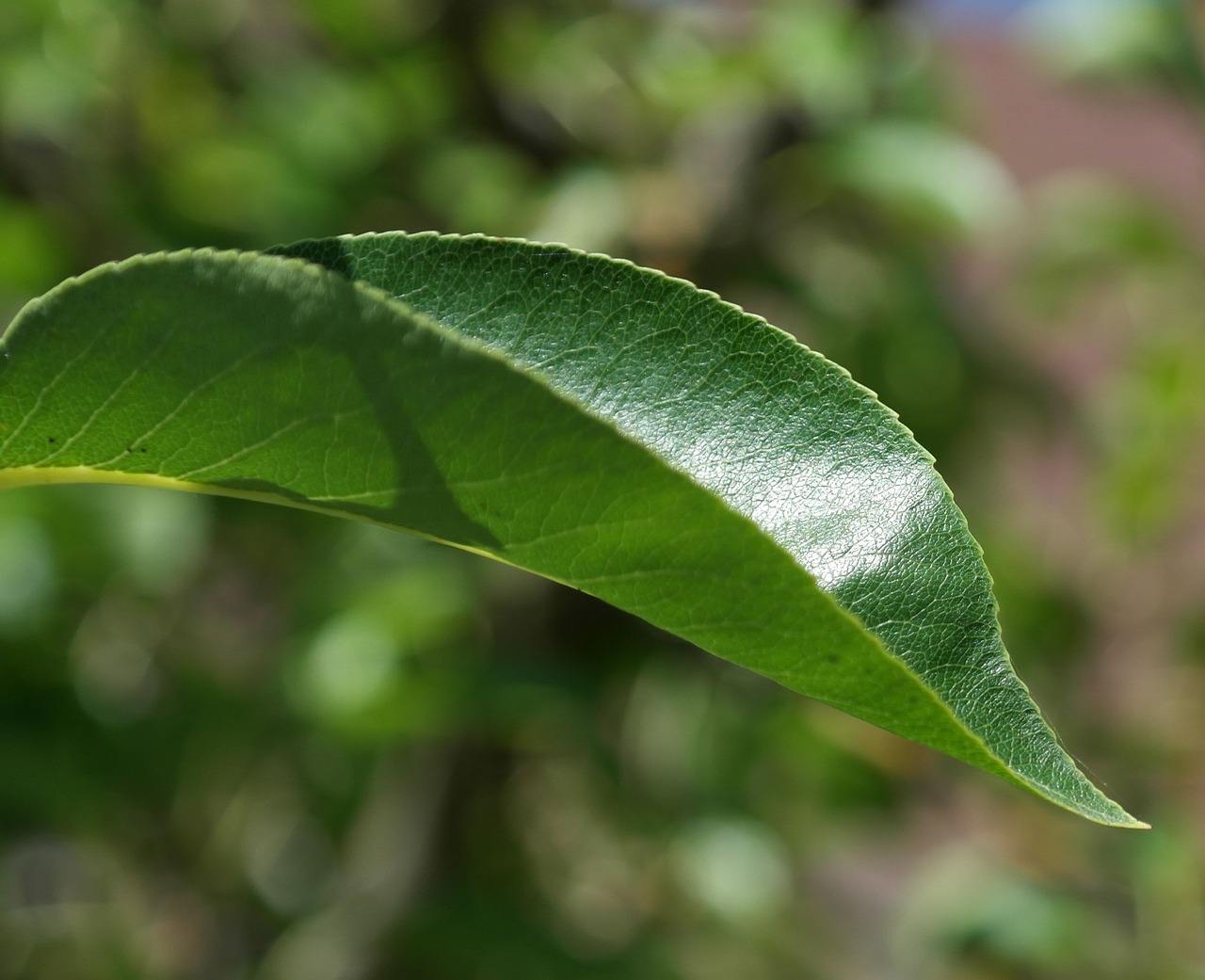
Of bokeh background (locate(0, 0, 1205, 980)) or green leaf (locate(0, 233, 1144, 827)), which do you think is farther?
bokeh background (locate(0, 0, 1205, 980))

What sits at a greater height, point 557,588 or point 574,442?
point 557,588

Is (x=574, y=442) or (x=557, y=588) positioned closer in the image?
(x=574, y=442)

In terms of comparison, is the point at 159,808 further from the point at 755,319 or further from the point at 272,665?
the point at 755,319

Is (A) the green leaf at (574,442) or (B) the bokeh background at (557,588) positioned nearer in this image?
(A) the green leaf at (574,442)
